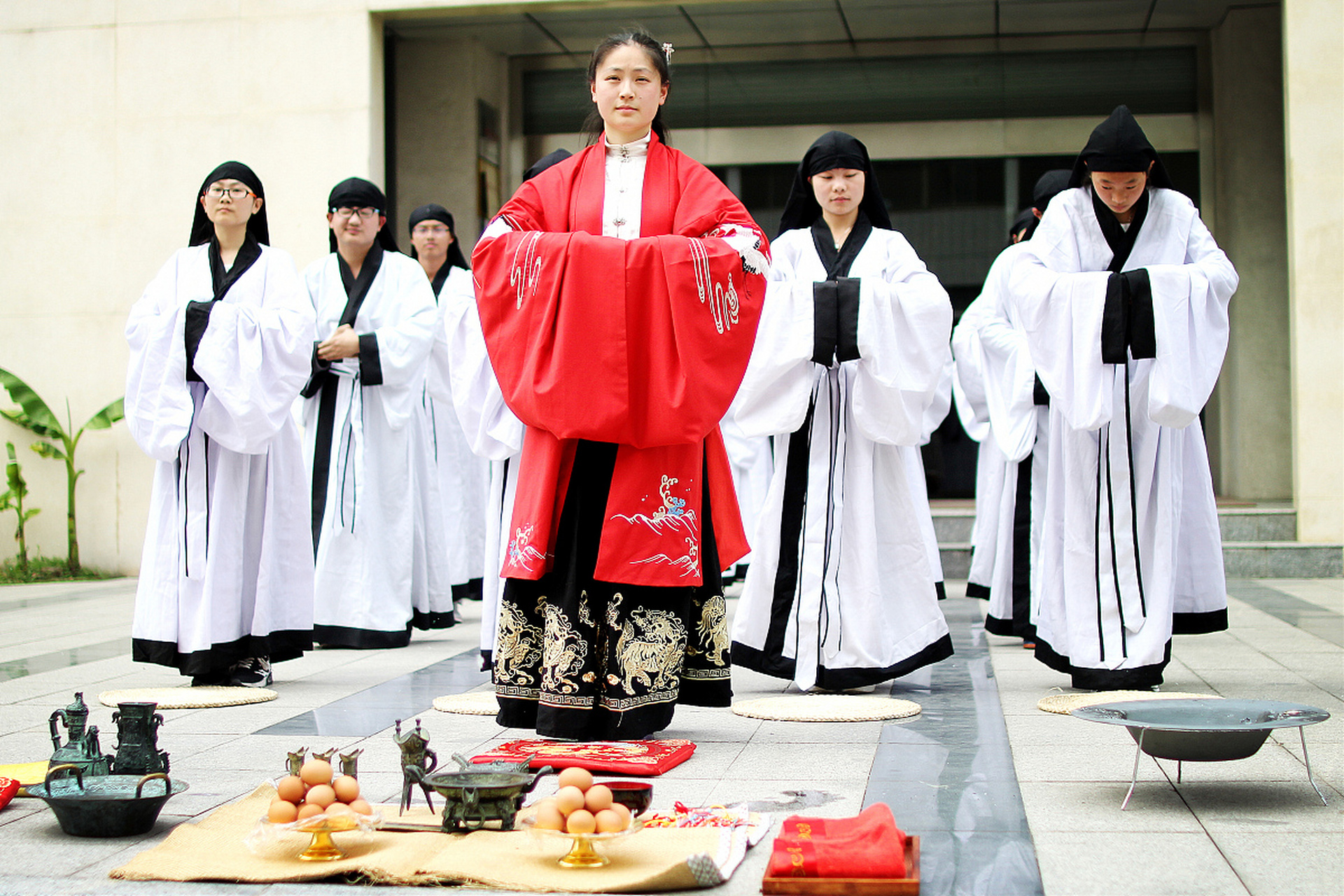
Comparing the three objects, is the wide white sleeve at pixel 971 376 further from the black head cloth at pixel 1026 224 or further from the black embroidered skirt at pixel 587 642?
the black embroidered skirt at pixel 587 642

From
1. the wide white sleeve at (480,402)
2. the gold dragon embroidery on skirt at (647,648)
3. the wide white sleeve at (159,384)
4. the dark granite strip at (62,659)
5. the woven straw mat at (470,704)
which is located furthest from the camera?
the dark granite strip at (62,659)

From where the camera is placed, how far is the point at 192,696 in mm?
4855

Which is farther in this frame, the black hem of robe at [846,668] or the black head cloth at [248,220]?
the black head cloth at [248,220]

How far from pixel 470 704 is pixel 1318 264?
291 inches

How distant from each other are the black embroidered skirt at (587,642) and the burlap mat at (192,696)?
4.41 ft

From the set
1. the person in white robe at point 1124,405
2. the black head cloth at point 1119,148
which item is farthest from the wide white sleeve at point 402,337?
the black head cloth at point 1119,148

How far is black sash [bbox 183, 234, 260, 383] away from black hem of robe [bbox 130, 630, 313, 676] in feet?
3.31

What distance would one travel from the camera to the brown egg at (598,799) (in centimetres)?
259

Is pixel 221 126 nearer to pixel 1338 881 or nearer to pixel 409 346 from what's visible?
pixel 409 346

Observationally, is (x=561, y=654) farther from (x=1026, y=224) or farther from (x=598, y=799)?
(x=1026, y=224)

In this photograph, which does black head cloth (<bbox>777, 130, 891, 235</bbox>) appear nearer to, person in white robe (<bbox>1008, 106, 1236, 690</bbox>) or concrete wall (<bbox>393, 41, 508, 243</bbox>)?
person in white robe (<bbox>1008, 106, 1236, 690</bbox>)

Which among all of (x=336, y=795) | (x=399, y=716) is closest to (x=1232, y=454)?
(x=399, y=716)

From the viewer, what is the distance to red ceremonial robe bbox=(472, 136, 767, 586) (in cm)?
374

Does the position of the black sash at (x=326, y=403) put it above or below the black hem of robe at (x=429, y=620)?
above
